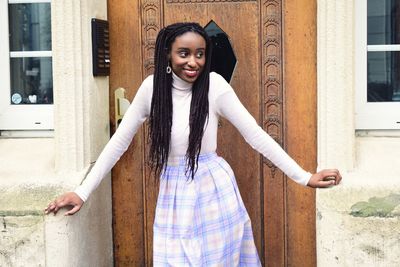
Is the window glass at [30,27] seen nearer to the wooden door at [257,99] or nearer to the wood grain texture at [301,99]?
the wooden door at [257,99]

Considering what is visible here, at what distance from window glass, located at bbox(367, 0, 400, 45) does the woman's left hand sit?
3.30 ft

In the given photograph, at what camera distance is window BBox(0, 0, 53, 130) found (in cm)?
427

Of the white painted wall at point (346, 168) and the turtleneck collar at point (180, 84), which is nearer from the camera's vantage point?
the turtleneck collar at point (180, 84)

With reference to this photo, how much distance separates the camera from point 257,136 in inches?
132

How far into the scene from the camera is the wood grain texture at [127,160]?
4164 millimetres

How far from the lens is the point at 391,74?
13.5 feet

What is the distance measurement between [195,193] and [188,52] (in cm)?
64

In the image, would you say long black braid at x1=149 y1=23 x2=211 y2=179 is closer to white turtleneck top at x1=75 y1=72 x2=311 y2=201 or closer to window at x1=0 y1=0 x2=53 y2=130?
white turtleneck top at x1=75 y1=72 x2=311 y2=201

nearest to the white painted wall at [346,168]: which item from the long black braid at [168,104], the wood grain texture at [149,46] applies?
the long black braid at [168,104]

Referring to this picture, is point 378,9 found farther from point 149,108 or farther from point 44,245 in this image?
point 44,245

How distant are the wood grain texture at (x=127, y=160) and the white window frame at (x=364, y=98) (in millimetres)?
1228

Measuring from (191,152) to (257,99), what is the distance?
0.92 m

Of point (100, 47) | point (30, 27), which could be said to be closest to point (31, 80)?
point (30, 27)

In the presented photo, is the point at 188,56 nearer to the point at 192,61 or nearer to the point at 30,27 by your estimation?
the point at 192,61
